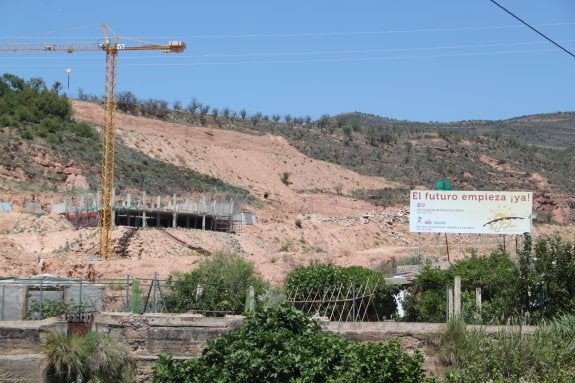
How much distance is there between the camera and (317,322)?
17.8 meters

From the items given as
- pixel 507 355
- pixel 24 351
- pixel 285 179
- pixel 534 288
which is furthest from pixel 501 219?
pixel 285 179

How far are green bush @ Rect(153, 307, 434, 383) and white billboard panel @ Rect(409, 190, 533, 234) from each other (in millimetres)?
23540

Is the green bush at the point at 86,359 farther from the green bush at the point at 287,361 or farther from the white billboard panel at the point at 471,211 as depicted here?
the white billboard panel at the point at 471,211

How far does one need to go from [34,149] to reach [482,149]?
56.8m

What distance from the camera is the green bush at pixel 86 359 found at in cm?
1981

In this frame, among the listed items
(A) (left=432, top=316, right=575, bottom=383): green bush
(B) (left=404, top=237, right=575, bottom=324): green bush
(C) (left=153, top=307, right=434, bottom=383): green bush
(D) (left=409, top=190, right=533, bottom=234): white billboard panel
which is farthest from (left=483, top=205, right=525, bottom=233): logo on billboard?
(C) (left=153, top=307, right=434, bottom=383): green bush

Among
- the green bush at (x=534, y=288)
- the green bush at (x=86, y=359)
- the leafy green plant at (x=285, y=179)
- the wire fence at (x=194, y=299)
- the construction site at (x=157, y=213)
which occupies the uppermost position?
the leafy green plant at (x=285, y=179)

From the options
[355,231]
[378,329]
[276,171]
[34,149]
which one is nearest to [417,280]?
[378,329]

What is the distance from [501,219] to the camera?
3931 centimetres

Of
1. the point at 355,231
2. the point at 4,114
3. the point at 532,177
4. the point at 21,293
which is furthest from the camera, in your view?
the point at 532,177

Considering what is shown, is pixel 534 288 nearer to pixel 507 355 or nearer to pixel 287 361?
pixel 507 355

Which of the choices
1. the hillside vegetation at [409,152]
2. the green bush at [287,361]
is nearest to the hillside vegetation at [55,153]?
the hillside vegetation at [409,152]

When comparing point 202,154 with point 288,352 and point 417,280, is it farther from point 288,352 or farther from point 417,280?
point 288,352

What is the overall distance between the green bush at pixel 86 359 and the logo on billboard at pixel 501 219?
73.9ft
